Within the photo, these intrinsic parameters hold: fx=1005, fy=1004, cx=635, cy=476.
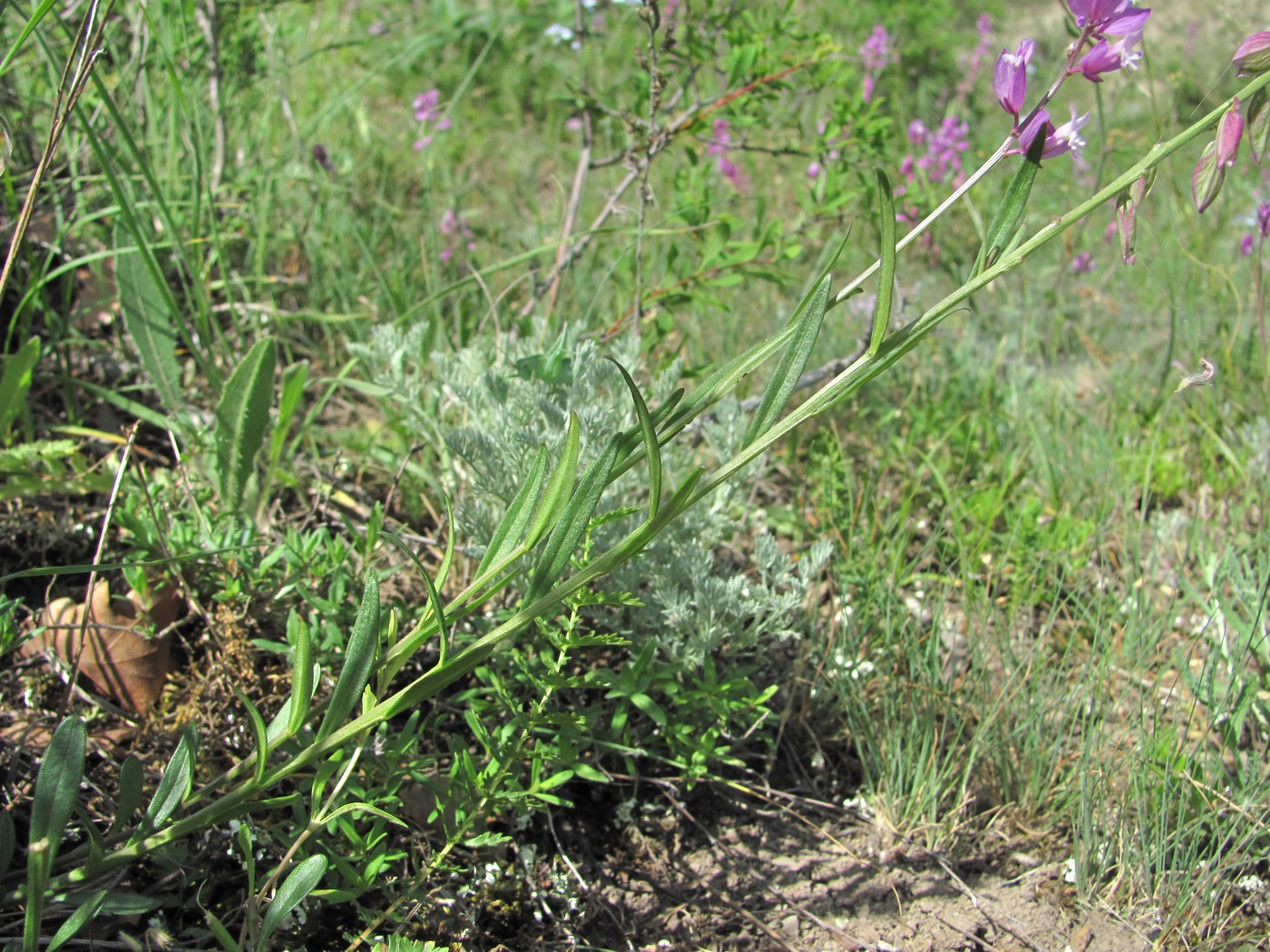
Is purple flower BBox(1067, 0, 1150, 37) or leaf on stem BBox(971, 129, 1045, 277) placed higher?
purple flower BBox(1067, 0, 1150, 37)

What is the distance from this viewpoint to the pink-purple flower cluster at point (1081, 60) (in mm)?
1055

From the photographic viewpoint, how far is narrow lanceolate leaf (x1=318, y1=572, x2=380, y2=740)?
115cm

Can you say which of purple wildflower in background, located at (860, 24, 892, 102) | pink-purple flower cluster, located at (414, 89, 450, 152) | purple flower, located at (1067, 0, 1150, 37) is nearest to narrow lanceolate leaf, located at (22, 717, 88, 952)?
purple flower, located at (1067, 0, 1150, 37)

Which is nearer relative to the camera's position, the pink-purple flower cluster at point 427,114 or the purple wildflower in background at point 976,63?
the pink-purple flower cluster at point 427,114

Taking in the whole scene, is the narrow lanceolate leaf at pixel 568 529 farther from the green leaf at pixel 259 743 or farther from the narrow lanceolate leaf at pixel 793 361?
the green leaf at pixel 259 743

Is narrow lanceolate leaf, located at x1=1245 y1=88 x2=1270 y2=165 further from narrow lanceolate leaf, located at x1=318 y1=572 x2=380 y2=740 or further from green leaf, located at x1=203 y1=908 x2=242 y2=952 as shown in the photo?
green leaf, located at x1=203 y1=908 x2=242 y2=952

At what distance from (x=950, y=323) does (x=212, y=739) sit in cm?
266

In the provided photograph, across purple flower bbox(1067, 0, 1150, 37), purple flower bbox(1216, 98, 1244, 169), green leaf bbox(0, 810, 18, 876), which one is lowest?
green leaf bbox(0, 810, 18, 876)

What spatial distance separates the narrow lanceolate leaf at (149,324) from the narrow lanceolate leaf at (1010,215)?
1.62 m

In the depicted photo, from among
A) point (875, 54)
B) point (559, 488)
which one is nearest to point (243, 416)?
point (559, 488)

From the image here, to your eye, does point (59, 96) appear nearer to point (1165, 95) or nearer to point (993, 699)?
point (993, 699)

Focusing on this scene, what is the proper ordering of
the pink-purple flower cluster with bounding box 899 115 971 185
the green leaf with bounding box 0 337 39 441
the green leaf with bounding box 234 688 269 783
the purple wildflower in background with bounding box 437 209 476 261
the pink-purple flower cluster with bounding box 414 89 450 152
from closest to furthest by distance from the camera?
the green leaf with bounding box 234 688 269 783, the green leaf with bounding box 0 337 39 441, the purple wildflower in background with bounding box 437 209 476 261, the pink-purple flower cluster with bounding box 414 89 450 152, the pink-purple flower cluster with bounding box 899 115 971 185

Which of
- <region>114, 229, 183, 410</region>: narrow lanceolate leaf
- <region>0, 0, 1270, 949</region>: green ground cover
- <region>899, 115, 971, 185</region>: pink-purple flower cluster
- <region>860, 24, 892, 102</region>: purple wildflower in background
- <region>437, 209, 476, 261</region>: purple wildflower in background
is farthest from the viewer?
<region>860, 24, 892, 102</region>: purple wildflower in background

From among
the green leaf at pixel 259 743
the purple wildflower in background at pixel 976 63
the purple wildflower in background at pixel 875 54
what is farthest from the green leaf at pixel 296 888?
the purple wildflower in background at pixel 976 63
